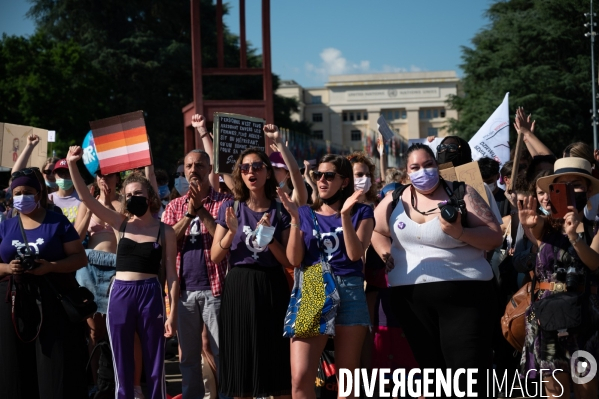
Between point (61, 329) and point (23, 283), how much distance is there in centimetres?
42

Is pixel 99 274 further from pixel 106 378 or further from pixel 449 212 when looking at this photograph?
pixel 449 212

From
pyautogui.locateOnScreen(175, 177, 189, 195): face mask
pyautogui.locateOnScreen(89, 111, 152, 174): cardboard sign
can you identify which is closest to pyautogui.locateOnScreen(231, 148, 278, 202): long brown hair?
pyautogui.locateOnScreen(89, 111, 152, 174): cardboard sign

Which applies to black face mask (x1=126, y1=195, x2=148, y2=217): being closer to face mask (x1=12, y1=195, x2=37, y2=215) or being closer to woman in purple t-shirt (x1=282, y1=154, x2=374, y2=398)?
face mask (x1=12, y1=195, x2=37, y2=215)

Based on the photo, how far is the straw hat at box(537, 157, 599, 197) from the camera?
5688mm

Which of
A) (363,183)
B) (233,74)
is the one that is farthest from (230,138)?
(233,74)

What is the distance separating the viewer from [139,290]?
613cm

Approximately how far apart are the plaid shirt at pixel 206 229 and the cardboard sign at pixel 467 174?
71.1 inches

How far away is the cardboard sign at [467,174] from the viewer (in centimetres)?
576

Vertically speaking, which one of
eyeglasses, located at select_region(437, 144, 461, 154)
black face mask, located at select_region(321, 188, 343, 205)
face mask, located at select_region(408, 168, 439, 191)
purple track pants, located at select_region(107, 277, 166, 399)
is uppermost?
eyeglasses, located at select_region(437, 144, 461, 154)

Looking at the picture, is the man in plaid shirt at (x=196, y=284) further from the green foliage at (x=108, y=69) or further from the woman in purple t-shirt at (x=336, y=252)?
the green foliage at (x=108, y=69)

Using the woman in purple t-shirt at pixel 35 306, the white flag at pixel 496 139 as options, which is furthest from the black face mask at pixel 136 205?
the white flag at pixel 496 139

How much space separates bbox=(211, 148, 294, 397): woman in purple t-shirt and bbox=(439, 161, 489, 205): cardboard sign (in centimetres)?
121

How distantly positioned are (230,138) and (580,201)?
3140mm

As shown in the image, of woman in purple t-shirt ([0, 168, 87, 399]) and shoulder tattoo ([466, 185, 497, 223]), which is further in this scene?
woman in purple t-shirt ([0, 168, 87, 399])
